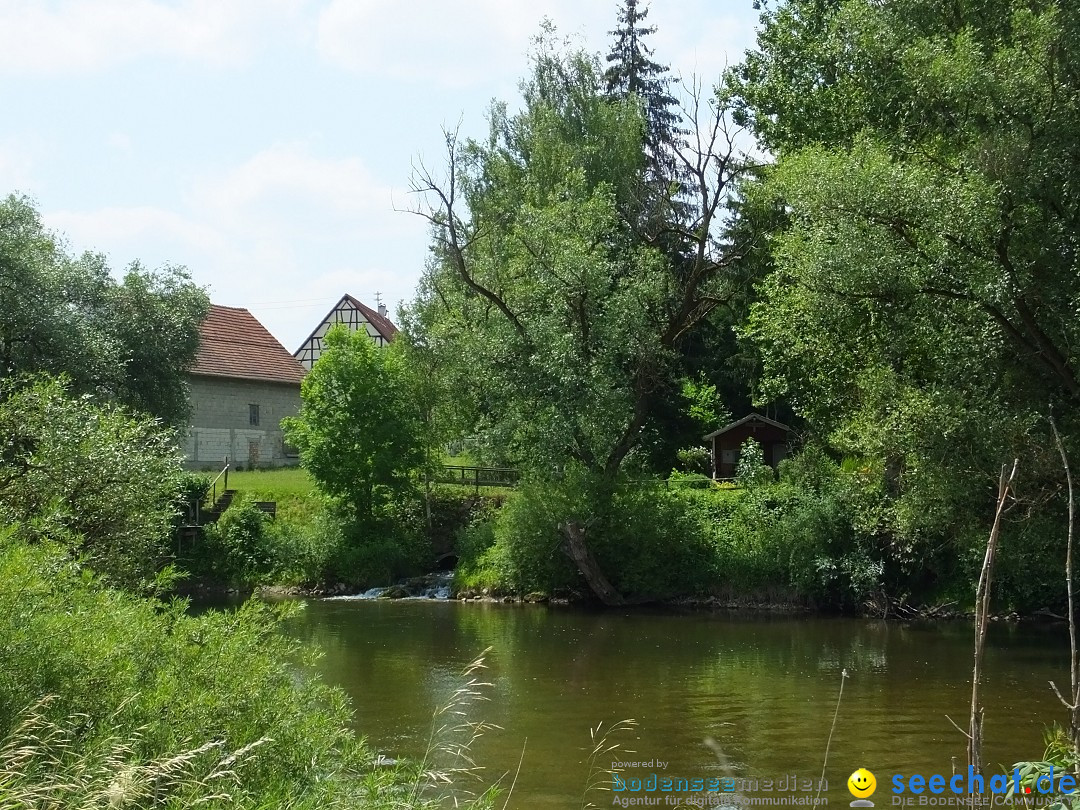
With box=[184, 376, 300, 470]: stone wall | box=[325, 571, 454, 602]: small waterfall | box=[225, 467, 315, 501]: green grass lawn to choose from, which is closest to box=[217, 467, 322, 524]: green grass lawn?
box=[225, 467, 315, 501]: green grass lawn

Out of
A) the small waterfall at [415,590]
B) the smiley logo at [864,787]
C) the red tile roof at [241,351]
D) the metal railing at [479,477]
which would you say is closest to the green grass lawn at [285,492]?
the metal railing at [479,477]

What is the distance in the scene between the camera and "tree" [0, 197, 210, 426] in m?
29.2

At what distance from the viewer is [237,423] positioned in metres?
49.2

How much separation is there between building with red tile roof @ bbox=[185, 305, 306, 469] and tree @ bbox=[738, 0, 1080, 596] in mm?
30906

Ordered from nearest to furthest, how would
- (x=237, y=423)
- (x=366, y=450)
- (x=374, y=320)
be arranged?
(x=366, y=450) → (x=237, y=423) → (x=374, y=320)

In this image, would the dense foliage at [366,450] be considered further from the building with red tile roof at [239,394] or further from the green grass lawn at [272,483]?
the building with red tile roof at [239,394]

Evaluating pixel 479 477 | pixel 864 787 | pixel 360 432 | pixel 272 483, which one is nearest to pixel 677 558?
pixel 479 477

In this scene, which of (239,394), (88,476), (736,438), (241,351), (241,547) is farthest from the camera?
(241,351)

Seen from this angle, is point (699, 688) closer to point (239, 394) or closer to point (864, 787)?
point (864, 787)

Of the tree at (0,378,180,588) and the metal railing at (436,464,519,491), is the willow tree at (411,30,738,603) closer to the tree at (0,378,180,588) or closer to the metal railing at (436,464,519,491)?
the metal railing at (436,464,519,491)

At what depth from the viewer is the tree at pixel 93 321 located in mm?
29234

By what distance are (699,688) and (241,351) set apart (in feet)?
127

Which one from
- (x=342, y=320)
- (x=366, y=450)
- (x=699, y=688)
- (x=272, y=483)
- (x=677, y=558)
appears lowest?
(x=699, y=688)

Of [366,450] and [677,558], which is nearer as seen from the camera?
[677,558]
